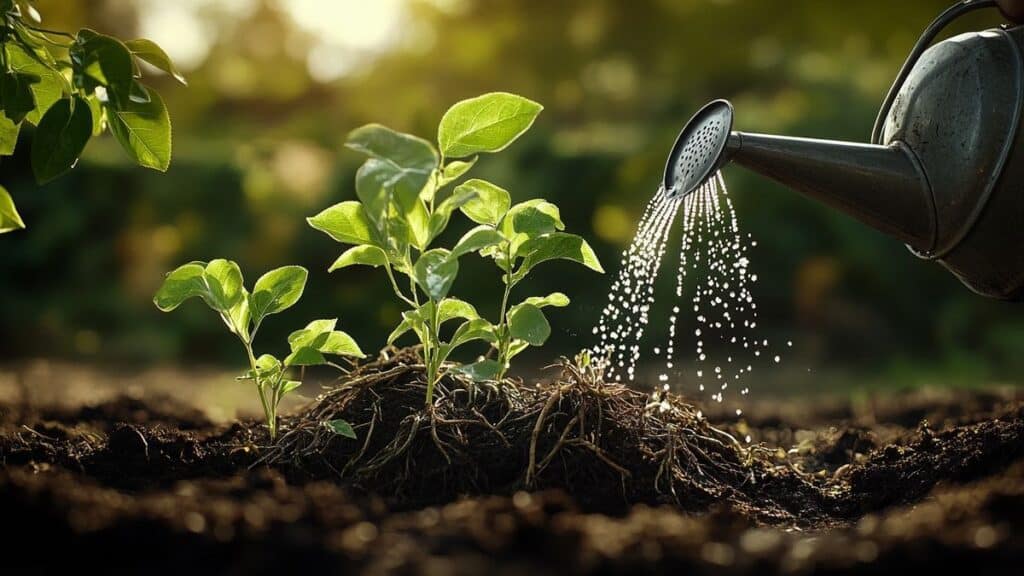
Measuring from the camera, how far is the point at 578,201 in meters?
5.38

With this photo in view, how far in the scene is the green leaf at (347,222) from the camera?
1.85 m

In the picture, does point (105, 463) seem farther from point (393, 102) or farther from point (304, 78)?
point (304, 78)

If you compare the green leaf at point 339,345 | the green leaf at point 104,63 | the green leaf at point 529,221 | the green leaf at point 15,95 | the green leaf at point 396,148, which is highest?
the green leaf at point 104,63

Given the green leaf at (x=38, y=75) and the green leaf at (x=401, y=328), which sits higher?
the green leaf at (x=38, y=75)

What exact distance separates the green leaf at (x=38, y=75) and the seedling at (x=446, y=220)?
0.63m

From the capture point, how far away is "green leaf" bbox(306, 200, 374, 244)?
1.85 m

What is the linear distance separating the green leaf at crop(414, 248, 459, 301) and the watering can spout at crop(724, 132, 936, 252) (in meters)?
0.67

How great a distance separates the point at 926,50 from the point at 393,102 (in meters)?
5.83

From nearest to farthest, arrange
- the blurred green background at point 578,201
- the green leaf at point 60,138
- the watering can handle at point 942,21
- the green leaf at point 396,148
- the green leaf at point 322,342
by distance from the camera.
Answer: the green leaf at point 396,148 < the green leaf at point 60,138 < the green leaf at point 322,342 < the watering can handle at point 942,21 < the blurred green background at point 578,201

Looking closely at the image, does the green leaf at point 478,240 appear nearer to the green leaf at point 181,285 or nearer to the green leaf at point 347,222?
the green leaf at point 347,222

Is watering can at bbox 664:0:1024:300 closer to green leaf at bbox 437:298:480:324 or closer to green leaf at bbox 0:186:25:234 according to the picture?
green leaf at bbox 437:298:480:324

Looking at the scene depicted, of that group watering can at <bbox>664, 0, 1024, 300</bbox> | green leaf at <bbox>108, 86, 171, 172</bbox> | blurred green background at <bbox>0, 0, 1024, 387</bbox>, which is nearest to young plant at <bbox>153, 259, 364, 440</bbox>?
green leaf at <bbox>108, 86, 171, 172</bbox>

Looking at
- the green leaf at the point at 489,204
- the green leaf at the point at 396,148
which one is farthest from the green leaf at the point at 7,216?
the green leaf at the point at 489,204

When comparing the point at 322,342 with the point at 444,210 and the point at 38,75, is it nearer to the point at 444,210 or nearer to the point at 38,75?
the point at 444,210
